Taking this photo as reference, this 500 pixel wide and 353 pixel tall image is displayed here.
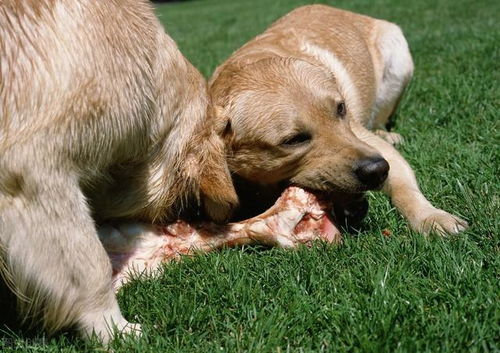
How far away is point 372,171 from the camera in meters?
3.25

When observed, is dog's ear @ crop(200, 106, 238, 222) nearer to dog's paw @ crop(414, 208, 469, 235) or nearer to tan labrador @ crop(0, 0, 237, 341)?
tan labrador @ crop(0, 0, 237, 341)

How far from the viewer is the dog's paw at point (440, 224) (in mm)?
3094

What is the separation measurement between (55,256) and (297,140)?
1.54m

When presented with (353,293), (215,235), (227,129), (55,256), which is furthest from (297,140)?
(55,256)

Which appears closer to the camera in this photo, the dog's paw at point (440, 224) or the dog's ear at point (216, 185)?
the dog's paw at point (440, 224)

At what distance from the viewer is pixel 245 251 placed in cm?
323

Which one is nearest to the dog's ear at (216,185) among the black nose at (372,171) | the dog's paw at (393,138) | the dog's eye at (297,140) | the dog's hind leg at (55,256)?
the dog's eye at (297,140)

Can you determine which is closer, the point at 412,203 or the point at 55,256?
the point at 55,256

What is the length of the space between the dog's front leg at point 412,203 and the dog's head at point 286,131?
0.35 metres

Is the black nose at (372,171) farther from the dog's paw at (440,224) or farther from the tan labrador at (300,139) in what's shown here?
the dog's paw at (440,224)

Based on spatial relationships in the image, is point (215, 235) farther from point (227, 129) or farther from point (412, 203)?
point (412, 203)

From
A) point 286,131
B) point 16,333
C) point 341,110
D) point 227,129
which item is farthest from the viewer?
point 341,110

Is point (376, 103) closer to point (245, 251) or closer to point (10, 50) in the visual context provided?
point (245, 251)

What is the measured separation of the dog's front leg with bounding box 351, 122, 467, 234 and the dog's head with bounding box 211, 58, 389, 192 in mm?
353
